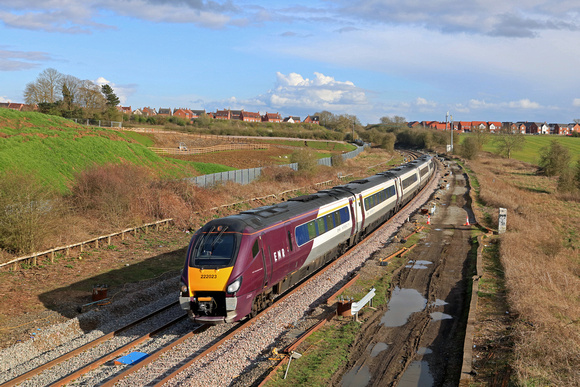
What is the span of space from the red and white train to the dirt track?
3224mm

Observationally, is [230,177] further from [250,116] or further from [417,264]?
[250,116]

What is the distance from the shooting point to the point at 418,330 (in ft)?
45.9

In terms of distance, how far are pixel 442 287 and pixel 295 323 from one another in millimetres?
7238

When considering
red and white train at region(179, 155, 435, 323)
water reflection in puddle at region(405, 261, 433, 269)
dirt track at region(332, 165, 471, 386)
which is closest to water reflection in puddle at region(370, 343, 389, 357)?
dirt track at region(332, 165, 471, 386)

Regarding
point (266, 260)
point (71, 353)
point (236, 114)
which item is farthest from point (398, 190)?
point (236, 114)

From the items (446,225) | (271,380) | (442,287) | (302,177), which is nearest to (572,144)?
(302,177)

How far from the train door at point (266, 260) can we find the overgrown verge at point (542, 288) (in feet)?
22.5

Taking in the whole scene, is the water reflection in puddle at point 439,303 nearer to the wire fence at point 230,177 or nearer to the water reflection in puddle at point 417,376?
the water reflection in puddle at point 417,376

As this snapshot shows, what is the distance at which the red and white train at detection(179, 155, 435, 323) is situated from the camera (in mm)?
12805

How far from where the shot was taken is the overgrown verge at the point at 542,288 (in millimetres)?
10680

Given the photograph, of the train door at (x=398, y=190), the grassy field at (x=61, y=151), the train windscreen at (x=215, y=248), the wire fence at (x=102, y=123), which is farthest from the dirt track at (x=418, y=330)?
the wire fence at (x=102, y=123)

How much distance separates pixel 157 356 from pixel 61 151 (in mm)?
30935

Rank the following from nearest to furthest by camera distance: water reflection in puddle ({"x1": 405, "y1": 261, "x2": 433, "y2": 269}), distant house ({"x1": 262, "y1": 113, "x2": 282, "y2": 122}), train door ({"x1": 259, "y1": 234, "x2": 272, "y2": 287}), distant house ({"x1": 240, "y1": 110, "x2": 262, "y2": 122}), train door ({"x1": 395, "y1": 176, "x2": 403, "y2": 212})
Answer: train door ({"x1": 259, "y1": 234, "x2": 272, "y2": 287}) < water reflection in puddle ({"x1": 405, "y1": 261, "x2": 433, "y2": 269}) < train door ({"x1": 395, "y1": 176, "x2": 403, "y2": 212}) < distant house ({"x1": 240, "y1": 110, "x2": 262, "y2": 122}) < distant house ({"x1": 262, "y1": 113, "x2": 282, "y2": 122})

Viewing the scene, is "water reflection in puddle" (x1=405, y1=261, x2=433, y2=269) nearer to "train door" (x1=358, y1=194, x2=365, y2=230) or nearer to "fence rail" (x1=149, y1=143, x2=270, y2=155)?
"train door" (x1=358, y1=194, x2=365, y2=230)
